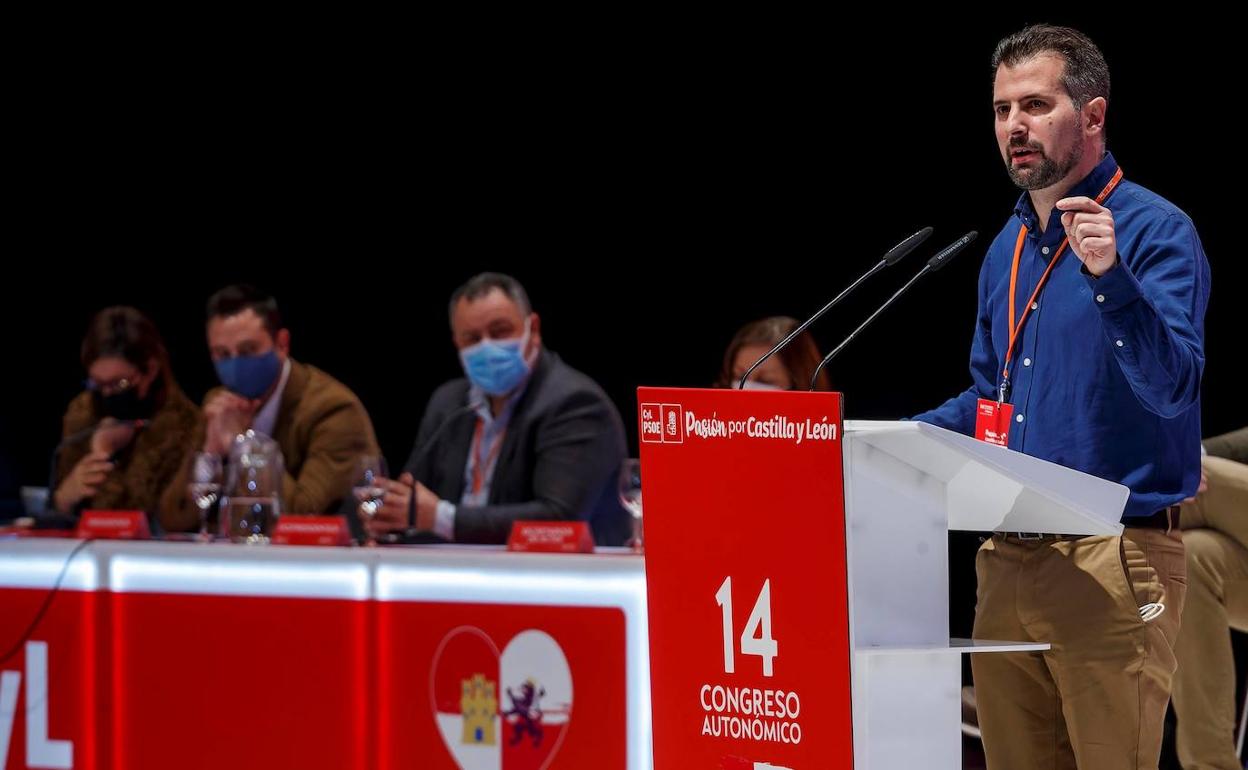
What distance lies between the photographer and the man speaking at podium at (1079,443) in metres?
2.05

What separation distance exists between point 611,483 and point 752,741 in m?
2.05

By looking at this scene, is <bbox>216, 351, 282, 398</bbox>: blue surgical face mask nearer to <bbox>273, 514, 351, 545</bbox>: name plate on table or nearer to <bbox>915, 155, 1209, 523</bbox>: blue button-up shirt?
<bbox>273, 514, 351, 545</bbox>: name plate on table

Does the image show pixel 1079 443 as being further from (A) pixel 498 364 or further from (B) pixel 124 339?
(B) pixel 124 339

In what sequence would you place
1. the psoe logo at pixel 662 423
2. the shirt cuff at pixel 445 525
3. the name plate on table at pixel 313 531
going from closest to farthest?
the psoe logo at pixel 662 423 < the name plate on table at pixel 313 531 < the shirt cuff at pixel 445 525

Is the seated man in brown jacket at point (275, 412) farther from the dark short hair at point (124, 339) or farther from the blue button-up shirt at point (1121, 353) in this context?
the blue button-up shirt at point (1121, 353)

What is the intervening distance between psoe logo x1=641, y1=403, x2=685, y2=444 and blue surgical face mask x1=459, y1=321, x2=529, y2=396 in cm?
198

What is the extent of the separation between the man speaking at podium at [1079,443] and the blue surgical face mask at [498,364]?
1.93m

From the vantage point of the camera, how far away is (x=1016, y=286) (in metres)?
2.22

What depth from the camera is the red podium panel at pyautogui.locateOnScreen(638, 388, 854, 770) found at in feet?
6.01

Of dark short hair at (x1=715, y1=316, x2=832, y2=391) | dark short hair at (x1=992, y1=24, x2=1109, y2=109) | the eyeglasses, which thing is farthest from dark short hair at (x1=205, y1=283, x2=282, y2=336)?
dark short hair at (x1=992, y1=24, x2=1109, y2=109)

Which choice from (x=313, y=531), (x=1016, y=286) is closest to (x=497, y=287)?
(x=313, y=531)

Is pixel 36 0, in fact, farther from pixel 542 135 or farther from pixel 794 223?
pixel 794 223

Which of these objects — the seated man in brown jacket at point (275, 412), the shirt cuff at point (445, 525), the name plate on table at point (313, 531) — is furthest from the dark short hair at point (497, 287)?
the name plate on table at point (313, 531)

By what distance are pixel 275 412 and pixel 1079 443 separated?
105 inches
